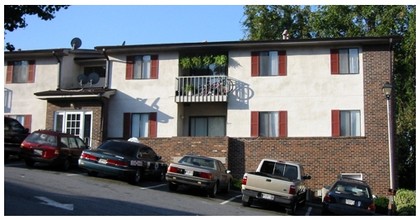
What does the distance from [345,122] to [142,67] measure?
421 inches

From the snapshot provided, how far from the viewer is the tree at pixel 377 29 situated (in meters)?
33.5

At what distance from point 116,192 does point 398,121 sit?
22861 millimetres

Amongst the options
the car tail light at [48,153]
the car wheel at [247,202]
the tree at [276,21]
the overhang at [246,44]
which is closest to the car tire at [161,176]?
the car tail light at [48,153]

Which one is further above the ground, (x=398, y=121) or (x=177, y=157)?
(x=398, y=121)

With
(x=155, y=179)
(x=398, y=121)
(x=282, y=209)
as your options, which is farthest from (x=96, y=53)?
(x=398, y=121)

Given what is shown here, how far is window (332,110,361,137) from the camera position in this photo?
987 inches

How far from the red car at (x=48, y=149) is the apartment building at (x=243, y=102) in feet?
19.6

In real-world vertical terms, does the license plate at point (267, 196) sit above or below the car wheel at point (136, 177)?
below

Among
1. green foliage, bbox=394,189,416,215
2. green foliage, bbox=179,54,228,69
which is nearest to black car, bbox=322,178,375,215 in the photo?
green foliage, bbox=394,189,416,215

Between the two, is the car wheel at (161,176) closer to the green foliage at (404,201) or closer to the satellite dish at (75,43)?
the green foliage at (404,201)

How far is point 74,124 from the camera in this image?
2748cm

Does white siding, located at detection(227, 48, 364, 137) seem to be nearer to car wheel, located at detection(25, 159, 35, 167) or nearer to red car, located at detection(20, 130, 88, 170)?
→ red car, located at detection(20, 130, 88, 170)

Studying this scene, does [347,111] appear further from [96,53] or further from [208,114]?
[96,53]

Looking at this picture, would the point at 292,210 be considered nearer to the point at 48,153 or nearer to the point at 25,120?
the point at 48,153
